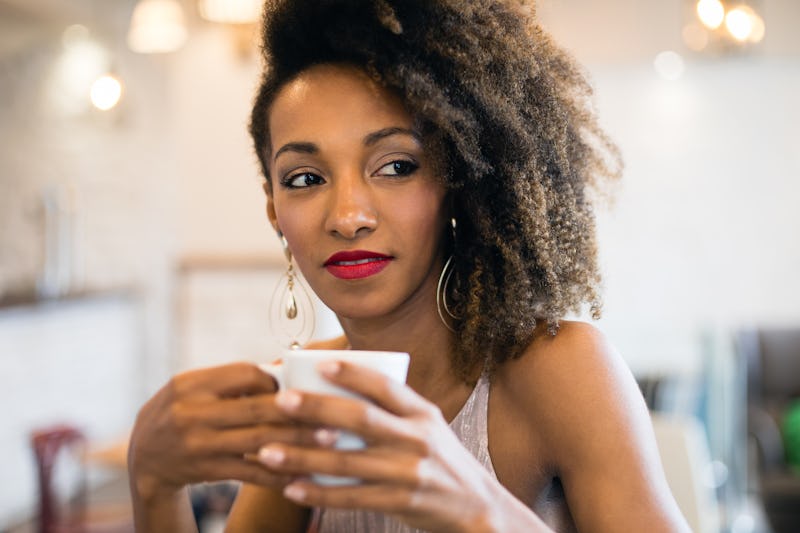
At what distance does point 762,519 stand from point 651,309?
1.42 m

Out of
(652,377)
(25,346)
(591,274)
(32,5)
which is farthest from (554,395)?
(32,5)

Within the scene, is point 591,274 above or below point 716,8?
below

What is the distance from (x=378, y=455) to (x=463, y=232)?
546mm

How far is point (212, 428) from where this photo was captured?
787 millimetres

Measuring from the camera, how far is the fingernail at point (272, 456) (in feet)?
2.27

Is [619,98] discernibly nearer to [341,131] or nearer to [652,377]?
A: [652,377]

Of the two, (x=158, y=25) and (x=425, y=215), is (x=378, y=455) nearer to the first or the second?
(x=425, y=215)

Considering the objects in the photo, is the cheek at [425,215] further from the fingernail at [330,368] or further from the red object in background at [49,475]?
the red object in background at [49,475]

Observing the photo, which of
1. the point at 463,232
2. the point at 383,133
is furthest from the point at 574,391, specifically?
the point at 383,133

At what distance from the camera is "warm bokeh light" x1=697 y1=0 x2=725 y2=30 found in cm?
412

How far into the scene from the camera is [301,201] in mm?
1094

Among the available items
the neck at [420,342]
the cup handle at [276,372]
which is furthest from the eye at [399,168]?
the cup handle at [276,372]

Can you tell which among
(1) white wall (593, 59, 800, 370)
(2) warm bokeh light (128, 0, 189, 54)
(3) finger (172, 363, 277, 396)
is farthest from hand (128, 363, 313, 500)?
(1) white wall (593, 59, 800, 370)

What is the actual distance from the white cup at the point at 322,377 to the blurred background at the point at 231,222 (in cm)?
347
